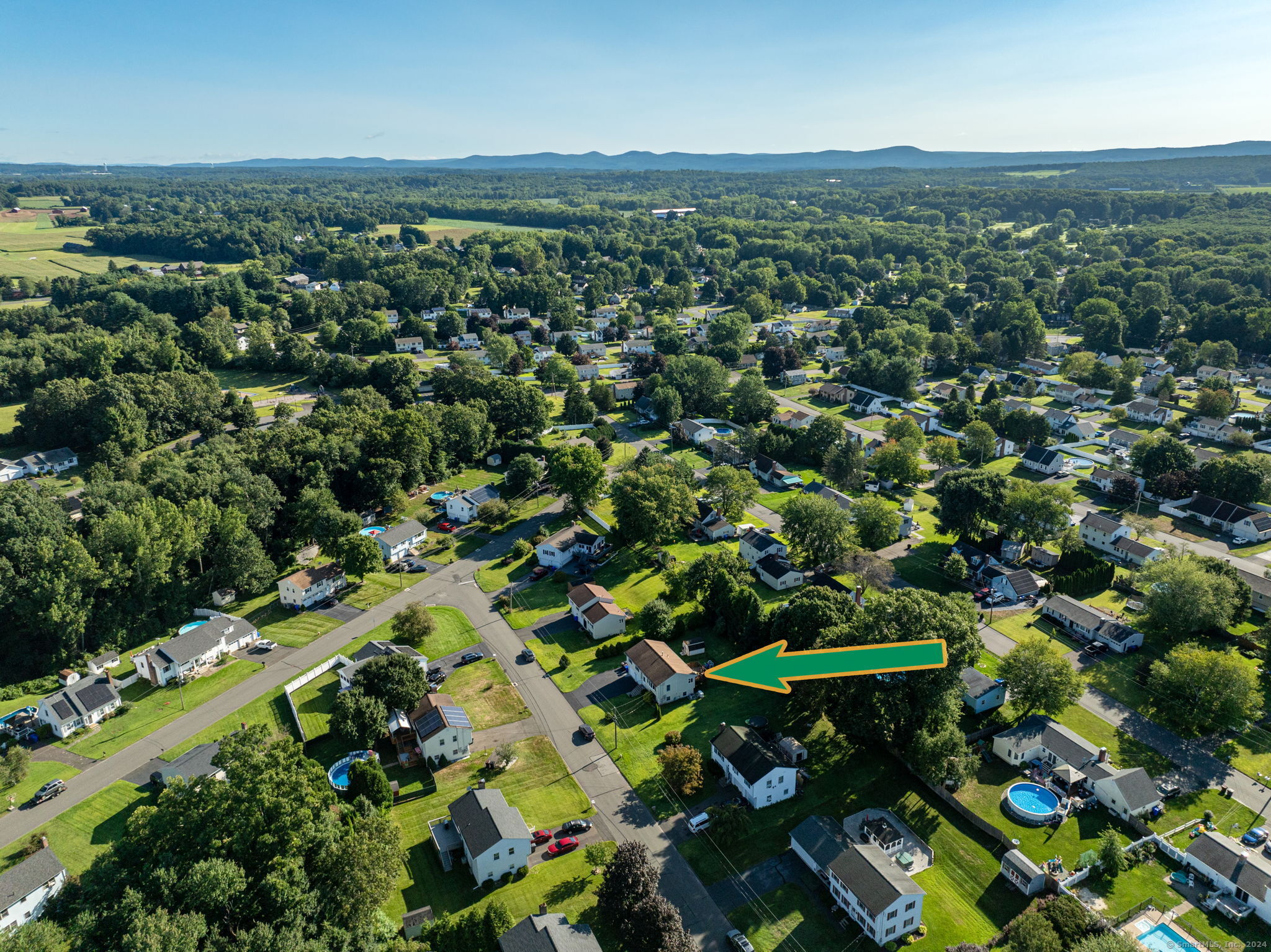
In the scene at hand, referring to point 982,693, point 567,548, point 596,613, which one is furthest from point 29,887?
point 982,693

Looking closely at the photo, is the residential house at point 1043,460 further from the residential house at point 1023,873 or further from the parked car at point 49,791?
the parked car at point 49,791

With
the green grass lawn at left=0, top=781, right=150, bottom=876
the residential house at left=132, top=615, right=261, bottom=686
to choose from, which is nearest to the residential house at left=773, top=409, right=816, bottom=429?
the residential house at left=132, top=615, right=261, bottom=686

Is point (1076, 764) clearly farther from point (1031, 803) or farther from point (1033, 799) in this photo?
point (1031, 803)

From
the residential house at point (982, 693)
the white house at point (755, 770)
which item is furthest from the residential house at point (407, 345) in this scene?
the residential house at point (982, 693)

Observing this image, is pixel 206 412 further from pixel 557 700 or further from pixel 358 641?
pixel 557 700

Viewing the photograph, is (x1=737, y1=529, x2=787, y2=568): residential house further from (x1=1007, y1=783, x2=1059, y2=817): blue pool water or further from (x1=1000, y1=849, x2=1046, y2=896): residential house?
(x1=1000, y1=849, x2=1046, y2=896): residential house

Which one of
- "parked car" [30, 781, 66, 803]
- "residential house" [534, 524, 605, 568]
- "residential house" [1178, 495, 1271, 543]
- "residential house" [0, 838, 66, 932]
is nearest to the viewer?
"residential house" [0, 838, 66, 932]

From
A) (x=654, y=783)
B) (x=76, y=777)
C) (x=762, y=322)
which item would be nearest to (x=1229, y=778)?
(x=654, y=783)
